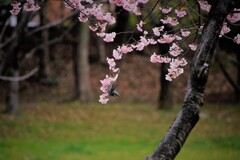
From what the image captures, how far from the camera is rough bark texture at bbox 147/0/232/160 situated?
11.9ft

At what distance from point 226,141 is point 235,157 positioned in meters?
2.01

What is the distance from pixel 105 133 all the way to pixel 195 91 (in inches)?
465

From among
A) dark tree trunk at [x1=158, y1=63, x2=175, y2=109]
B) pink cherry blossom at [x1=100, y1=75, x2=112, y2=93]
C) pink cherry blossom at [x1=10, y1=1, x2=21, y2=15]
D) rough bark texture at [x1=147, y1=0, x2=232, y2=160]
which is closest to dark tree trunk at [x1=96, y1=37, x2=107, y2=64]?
dark tree trunk at [x1=158, y1=63, x2=175, y2=109]

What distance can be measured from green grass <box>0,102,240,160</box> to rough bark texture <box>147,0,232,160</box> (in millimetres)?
8328

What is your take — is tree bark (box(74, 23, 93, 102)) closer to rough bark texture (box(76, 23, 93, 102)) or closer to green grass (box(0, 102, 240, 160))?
rough bark texture (box(76, 23, 93, 102))

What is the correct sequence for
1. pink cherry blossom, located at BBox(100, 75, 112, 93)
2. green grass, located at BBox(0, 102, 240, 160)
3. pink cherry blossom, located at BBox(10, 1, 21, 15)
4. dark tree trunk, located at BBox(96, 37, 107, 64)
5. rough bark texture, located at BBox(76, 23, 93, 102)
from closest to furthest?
1. pink cherry blossom, located at BBox(100, 75, 112, 93)
2. pink cherry blossom, located at BBox(10, 1, 21, 15)
3. green grass, located at BBox(0, 102, 240, 160)
4. rough bark texture, located at BBox(76, 23, 93, 102)
5. dark tree trunk, located at BBox(96, 37, 107, 64)

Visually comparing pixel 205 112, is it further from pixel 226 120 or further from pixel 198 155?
pixel 198 155

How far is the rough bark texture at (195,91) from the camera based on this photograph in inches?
143

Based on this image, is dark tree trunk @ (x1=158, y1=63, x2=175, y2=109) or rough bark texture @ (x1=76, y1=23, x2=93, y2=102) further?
rough bark texture @ (x1=76, y1=23, x2=93, y2=102)

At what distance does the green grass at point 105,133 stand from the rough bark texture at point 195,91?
8328 millimetres

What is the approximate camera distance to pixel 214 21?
12.8 feet

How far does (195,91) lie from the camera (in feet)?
12.3

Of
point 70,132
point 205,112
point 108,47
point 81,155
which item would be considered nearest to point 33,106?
point 70,132

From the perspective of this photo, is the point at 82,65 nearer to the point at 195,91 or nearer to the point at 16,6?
the point at 16,6
